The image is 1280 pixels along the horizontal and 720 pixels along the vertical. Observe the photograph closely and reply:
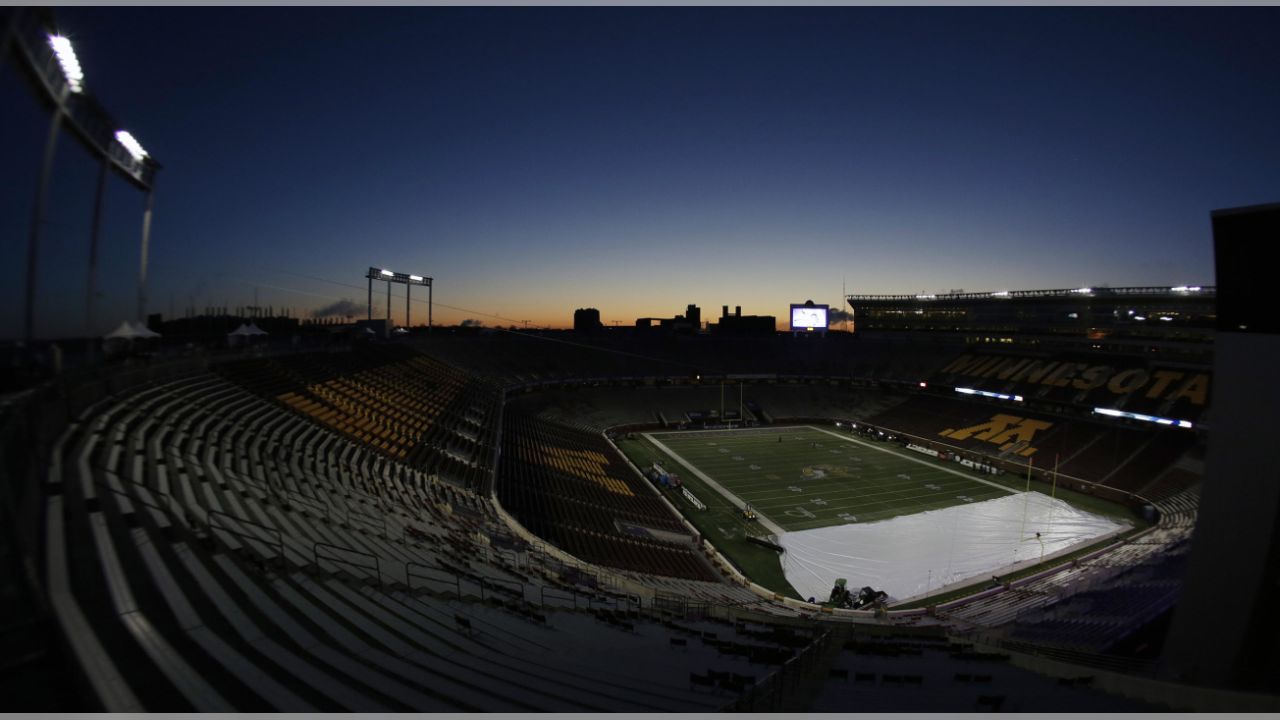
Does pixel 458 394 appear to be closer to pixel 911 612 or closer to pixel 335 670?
pixel 911 612

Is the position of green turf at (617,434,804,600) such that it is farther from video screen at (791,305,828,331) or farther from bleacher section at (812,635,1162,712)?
video screen at (791,305,828,331)

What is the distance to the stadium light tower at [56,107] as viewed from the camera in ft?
23.2

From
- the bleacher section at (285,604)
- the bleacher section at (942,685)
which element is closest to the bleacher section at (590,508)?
the bleacher section at (285,604)

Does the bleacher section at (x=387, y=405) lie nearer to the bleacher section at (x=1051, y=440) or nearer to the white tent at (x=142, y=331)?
the white tent at (x=142, y=331)

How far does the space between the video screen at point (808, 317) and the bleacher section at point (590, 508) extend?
120 ft

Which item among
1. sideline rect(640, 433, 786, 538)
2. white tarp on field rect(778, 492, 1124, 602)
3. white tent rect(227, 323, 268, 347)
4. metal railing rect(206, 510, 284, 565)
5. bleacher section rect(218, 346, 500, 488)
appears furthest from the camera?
sideline rect(640, 433, 786, 538)

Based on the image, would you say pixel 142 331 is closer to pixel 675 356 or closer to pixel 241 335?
pixel 241 335

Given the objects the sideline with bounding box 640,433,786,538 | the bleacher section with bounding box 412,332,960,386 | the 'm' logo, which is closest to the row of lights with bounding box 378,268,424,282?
the bleacher section with bounding box 412,332,960,386

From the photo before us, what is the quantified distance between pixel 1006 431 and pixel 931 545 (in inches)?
830

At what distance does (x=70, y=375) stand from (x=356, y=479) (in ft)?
19.7

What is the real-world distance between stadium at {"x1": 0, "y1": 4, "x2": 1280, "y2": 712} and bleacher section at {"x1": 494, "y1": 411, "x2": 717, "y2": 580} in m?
0.20

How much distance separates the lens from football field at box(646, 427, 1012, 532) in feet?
83.4

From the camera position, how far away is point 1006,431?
120ft

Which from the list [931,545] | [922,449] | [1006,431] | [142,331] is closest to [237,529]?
[142,331]
